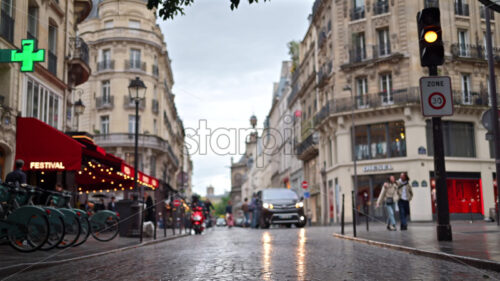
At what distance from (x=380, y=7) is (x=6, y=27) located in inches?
1137

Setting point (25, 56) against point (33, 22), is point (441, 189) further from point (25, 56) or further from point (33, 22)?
point (33, 22)

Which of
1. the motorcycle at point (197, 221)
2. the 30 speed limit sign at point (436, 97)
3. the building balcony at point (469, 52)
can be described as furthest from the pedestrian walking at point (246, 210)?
the 30 speed limit sign at point (436, 97)

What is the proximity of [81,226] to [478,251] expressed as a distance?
7.87m

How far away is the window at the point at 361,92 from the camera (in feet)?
131

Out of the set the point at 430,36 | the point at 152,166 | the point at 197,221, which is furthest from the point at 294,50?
the point at 430,36

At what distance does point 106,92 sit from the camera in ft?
158

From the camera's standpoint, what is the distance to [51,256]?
30.9 ft

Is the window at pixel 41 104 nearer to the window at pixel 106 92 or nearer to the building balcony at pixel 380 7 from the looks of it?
the building balcony at pixel 380 7

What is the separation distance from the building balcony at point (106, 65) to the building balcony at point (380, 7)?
2199 cm

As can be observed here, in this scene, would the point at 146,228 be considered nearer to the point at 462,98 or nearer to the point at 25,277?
the point at 25,277

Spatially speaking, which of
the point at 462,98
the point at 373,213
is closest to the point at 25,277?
the point at 373,213

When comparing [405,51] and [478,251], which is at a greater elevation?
[405,51]

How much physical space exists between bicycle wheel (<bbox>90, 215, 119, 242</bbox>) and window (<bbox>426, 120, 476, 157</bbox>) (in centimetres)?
2779

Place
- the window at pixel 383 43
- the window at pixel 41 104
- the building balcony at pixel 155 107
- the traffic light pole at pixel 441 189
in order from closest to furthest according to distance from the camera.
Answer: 1. the traffic light pole at pixel 441 189
2. the window at pixel 41 104
3. the window at pixel 383 43
4. the building balcony at pixel 155 107
